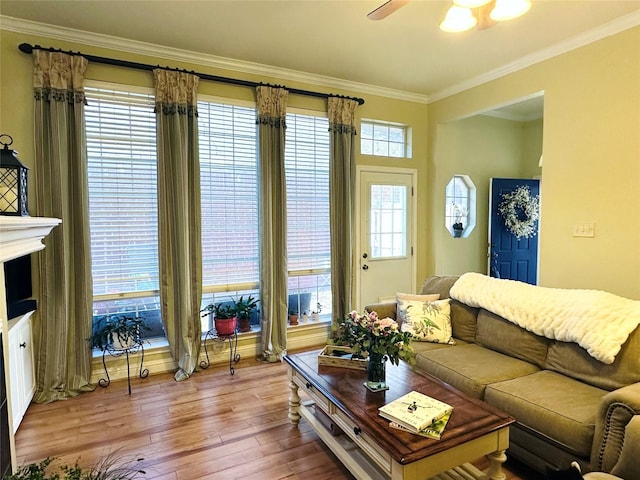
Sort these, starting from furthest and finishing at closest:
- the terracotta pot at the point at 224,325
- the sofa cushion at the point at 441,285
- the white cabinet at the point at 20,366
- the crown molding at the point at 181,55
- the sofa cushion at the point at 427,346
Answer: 1. the terracotta pot at the point at 224,325
2. the sofa cushion at the point at 441,285
3. the crown molding at the point at 181,55
4. the sofa cushion at the point at 427,346
5. the white cabinet at the point at 20,366

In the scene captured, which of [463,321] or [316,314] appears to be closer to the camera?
[463,321]

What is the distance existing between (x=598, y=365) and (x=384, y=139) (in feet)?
11.0

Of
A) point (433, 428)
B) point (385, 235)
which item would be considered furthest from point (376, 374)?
point (385, 235)

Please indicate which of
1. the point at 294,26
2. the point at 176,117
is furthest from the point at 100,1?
the point at 294,26

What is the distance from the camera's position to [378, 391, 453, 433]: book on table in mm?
1694

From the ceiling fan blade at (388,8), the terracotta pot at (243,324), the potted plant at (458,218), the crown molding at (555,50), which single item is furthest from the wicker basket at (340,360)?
the potted plant at (458,218)

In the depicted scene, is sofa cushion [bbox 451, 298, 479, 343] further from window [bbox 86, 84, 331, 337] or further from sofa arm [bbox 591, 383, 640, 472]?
window [bbox 86, 84, 331, 337]

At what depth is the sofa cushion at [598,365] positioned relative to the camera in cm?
213

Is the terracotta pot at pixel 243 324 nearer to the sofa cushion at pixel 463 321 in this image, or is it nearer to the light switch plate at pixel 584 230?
the sofa cushion at pixel 463 321

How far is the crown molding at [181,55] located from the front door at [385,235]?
0.99 m

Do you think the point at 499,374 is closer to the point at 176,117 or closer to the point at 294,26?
the point at 294,26

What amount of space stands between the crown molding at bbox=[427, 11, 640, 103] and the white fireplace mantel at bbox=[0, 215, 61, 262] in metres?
4.26

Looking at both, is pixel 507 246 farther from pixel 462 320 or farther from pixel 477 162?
pixel 462 320

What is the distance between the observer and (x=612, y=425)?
68.2 inches
